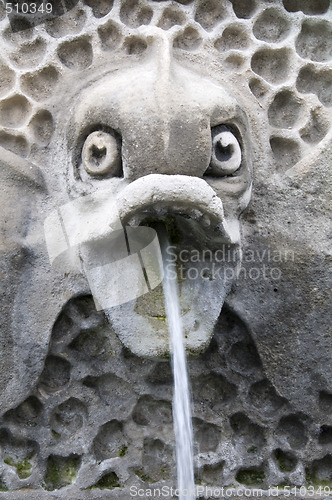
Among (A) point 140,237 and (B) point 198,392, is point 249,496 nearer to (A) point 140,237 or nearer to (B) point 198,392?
(B) point 198,392

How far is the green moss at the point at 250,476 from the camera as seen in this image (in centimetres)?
133

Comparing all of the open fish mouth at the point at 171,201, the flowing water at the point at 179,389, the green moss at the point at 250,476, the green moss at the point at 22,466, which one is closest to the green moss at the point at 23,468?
the green moss at the point at 22,466

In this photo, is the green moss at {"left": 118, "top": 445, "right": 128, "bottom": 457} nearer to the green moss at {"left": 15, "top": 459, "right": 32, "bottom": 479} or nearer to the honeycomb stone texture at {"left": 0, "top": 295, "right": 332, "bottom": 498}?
the honeycomb stone texture at {"left": 0, "top": 295, "right": 332, "bottom": 498}

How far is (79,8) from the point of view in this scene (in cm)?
134

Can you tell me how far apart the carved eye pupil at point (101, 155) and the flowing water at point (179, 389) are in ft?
0.50

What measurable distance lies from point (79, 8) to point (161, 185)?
51 cm

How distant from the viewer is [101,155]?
121 cm

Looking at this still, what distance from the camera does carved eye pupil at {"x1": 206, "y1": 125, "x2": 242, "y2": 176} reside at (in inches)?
47.7

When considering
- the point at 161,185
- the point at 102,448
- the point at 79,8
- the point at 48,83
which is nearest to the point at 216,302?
the point at 161,185

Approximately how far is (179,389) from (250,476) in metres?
0.23
